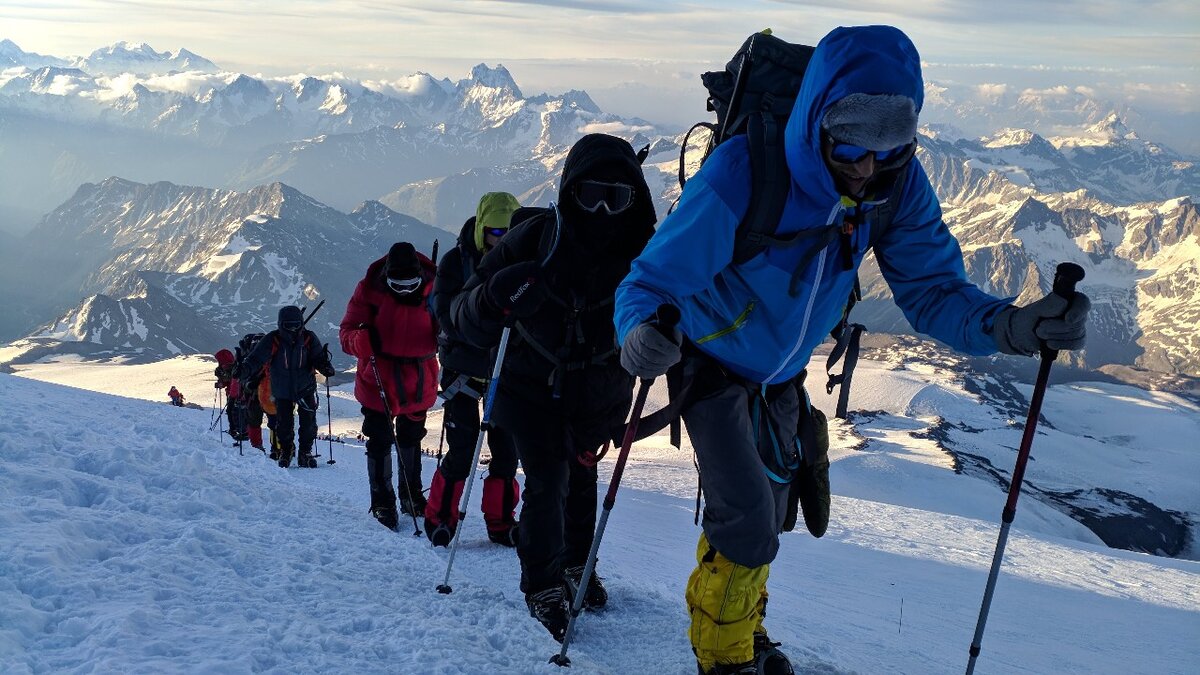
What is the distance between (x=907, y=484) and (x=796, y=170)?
81640mm

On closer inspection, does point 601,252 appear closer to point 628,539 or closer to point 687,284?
point 687,284

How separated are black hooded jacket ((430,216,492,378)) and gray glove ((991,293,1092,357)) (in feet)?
15.2

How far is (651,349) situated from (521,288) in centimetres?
197

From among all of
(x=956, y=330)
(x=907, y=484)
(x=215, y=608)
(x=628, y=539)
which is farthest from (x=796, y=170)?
(x=907, y=484)

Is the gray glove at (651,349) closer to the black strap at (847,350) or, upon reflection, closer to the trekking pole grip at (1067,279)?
the black strap at (847,350)

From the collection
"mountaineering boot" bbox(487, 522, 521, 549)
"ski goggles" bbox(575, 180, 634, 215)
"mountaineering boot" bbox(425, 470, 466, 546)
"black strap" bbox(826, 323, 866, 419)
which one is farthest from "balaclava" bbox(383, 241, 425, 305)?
"black strap" bbox(826, 323, 866, 419)

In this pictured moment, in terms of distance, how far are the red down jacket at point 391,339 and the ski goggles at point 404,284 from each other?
113 millimetres

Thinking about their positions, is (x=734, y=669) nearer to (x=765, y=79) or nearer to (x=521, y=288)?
(x=521, y=288)

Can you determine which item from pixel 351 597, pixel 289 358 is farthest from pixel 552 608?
pixel 289 358

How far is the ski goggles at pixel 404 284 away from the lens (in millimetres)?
9219

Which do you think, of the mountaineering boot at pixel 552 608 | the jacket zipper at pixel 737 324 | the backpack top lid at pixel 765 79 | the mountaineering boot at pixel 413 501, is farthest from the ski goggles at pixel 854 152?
the mountaineering boot at pixel 413 501

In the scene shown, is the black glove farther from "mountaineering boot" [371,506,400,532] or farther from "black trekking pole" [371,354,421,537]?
"mountaineering boot" [371,506,400,532]

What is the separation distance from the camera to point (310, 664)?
402 cm

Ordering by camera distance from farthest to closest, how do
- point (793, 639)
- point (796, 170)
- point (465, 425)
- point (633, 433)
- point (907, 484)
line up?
point (907, 484) < point (465, 425) < point (793, 639) < point (633, 433) < point (796, 170)
